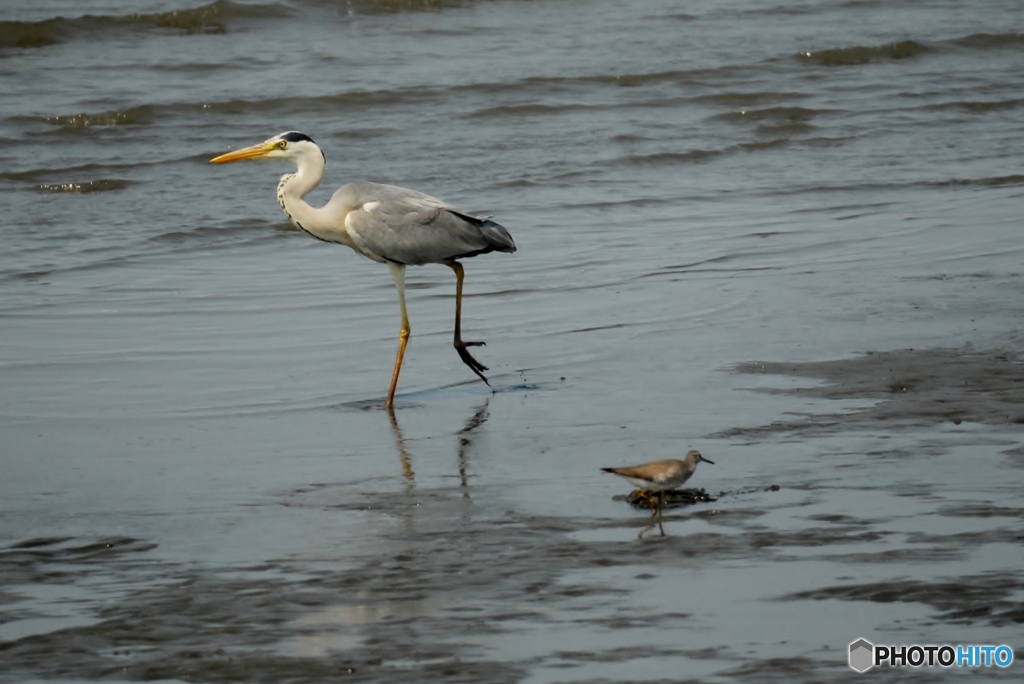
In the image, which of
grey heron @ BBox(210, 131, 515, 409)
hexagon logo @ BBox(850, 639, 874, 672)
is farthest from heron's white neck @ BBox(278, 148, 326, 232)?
hexagon logo @ BBox(850, 639, 874, 672)

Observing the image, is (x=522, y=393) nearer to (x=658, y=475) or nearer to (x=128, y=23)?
(x=658, y=475)

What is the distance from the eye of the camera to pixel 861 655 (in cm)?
456

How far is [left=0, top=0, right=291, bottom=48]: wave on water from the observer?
22031mm

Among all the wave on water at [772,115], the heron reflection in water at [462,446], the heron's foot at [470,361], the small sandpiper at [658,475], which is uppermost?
the wave on water at [772,115]

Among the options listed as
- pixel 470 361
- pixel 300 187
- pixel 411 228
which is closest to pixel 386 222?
pixel 411 228

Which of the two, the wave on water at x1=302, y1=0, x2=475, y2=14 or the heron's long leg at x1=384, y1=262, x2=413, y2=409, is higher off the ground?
the wave on water at x1=302, y1=0, x2=475, y2=14

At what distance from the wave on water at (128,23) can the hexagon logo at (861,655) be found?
1950 cm

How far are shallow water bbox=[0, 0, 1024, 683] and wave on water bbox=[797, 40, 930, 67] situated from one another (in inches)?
103

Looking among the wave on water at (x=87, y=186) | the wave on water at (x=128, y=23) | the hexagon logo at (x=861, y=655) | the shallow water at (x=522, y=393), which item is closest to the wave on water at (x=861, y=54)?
the shallow water at (x=522, y=393)

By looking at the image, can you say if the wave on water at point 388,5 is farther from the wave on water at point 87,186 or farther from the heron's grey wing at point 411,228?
the heron's grey wing at point 411,228

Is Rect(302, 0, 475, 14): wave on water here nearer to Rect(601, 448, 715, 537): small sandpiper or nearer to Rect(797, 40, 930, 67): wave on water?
Rect(797, 40, 930, 67): wave on water

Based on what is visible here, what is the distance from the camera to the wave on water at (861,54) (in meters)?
21.8

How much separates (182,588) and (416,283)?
6007 millimetres

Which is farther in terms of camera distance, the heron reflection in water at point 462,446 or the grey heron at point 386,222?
the grey heron at point 386,222
